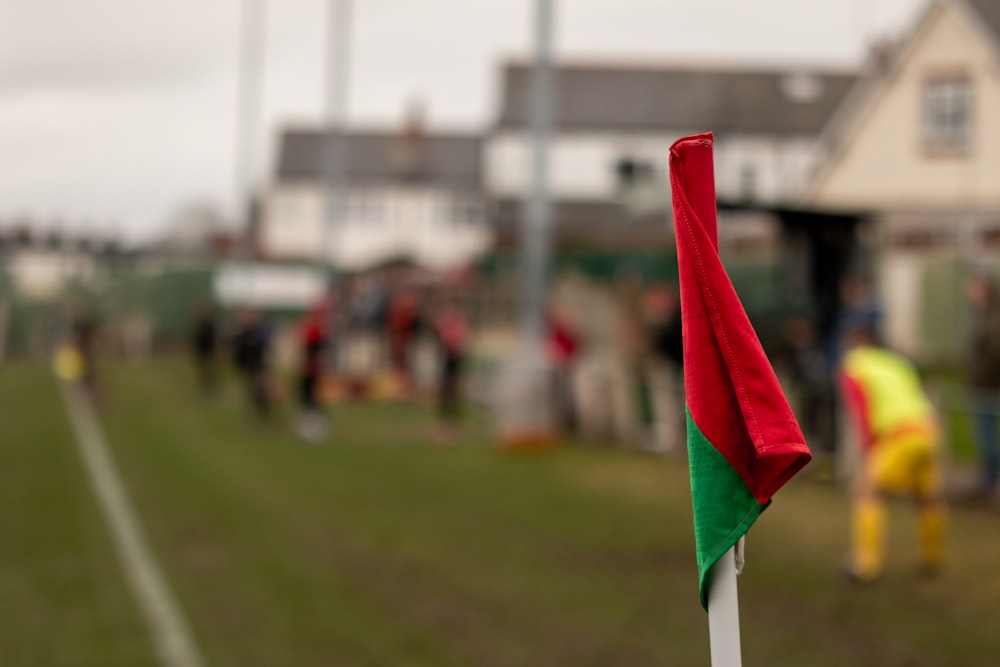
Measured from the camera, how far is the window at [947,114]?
23.6 metres

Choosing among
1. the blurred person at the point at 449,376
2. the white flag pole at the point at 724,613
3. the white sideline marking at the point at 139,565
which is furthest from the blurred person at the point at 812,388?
the white flag pole at the point at 724,613

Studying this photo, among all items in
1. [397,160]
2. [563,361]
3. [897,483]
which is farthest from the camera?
[397,160]

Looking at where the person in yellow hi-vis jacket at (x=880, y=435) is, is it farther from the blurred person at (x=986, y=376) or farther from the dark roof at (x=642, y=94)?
the dark roof at (x=642, y=94)

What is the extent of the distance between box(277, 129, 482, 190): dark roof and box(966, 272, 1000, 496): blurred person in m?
67.5

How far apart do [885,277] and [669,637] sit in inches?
765

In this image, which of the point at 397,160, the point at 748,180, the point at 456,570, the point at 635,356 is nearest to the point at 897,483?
the point at 456,570

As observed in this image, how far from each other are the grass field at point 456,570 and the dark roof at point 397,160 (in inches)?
2443

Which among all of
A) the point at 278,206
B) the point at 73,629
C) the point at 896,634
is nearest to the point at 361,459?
the point at 73,629

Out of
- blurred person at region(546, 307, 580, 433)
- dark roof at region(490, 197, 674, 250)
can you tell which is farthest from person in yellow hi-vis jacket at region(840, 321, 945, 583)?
dark roof at region(490, 197, 674, 250)

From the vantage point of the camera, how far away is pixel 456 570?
1134cm

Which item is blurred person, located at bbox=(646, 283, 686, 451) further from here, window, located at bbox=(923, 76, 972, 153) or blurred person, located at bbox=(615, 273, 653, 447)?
window, located at bbox=(923, 76, 972, 153)

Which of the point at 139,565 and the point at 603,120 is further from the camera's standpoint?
the point at 603,120

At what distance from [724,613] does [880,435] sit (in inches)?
305

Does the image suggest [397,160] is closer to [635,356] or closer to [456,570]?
[635,356]
